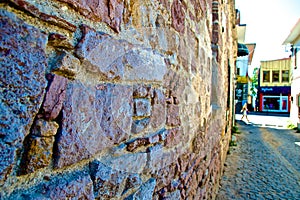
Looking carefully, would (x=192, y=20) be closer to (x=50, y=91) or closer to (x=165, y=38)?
(x=165, y=38)

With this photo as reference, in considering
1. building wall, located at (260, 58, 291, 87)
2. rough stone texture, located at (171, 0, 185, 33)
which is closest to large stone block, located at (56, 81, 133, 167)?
rough stone texture, located at (171, 0, 185, 33)

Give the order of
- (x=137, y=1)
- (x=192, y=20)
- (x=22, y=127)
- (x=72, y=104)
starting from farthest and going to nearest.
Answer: (x=192, y=20)
(x=137, y=1)
(x=72, y=104)
(x=22, y=127)

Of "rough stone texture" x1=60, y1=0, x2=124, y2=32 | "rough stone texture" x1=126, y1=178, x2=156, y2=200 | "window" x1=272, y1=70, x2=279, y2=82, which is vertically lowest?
"rough stone texture" x1=126, y1=178, x2=156, y2=200

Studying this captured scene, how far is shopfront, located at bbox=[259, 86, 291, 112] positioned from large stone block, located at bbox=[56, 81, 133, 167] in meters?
25.4

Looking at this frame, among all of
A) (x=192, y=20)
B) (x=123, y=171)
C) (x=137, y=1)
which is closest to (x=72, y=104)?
(x=123, y=171)

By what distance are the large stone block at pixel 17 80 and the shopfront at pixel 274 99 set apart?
2571 centimetres

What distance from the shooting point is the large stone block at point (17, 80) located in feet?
1.43

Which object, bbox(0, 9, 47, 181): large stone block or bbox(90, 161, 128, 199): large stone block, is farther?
bbox(90, 161, 128, 199): large stone block

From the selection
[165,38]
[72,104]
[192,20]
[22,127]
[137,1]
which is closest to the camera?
[22,127]

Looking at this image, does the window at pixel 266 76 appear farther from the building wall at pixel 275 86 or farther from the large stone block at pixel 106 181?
the large stone block at pixel 106 181

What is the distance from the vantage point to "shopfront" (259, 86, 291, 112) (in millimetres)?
22875

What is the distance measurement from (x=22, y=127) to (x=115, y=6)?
1.48 feet

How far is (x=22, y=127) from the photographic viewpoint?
0.47m

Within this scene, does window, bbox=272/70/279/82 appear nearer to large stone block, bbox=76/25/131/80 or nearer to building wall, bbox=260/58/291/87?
building wall, bbox=260/58/291/87
